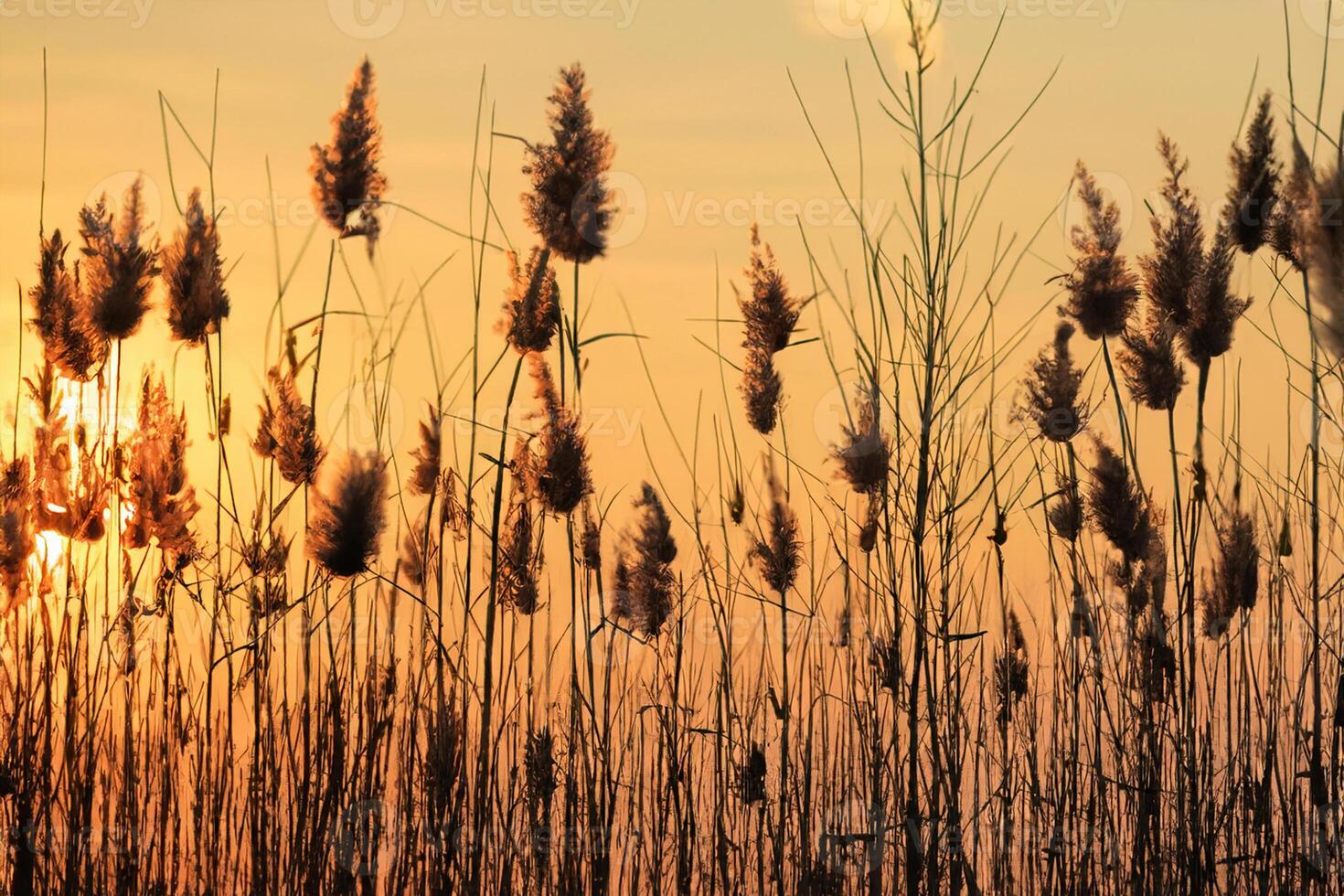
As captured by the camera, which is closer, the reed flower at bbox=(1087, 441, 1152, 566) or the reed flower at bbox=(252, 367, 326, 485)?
the reed flower at bbox=(252, 367, 326, 485)

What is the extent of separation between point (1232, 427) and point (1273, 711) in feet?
2.48

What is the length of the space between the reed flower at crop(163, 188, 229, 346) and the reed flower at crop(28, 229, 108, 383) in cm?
28

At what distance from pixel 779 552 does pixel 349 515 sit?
1242 mm

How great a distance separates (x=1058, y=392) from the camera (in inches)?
139

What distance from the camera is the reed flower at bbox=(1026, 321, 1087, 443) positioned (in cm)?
352

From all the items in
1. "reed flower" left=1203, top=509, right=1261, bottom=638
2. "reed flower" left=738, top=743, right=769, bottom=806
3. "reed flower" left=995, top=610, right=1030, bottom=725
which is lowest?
"reed flower" left=738, top=743, right=769, bottom=806

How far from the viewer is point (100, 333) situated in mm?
3207

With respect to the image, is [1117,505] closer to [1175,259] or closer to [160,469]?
[1175,259]

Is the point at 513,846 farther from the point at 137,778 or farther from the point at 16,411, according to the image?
the point at 16,411

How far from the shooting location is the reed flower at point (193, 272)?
10.2 ft

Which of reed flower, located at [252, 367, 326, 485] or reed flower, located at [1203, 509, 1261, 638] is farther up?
reed flower, located at [252, 367, 326, 485]

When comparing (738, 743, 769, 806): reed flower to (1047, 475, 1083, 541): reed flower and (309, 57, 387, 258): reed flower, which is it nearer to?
(1047, 475, 1083, 541): reed flower

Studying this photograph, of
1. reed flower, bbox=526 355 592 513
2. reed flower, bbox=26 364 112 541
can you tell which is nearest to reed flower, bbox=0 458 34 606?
reed flower, bbox=26 364 112 541

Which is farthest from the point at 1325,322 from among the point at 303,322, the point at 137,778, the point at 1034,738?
the point at 137,778
